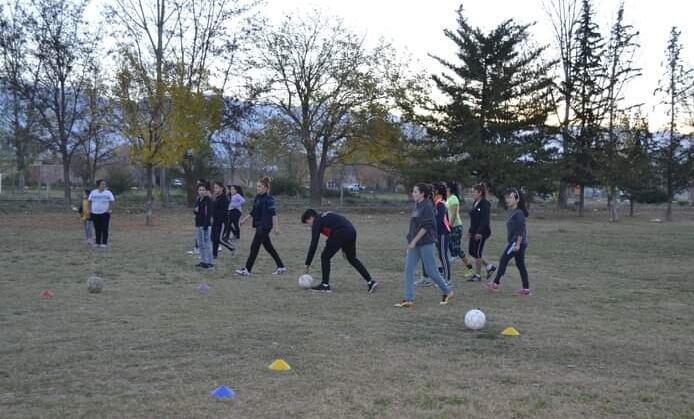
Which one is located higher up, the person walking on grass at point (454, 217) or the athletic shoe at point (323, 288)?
the person walking on grass at point (454, 217)

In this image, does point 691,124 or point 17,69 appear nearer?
point 17,69

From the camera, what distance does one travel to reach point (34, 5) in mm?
32062

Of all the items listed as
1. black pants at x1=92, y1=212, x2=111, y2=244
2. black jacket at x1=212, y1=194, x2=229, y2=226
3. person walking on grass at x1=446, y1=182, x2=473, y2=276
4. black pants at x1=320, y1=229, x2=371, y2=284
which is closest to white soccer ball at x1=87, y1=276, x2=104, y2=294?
black pants at x1=320, y1=229, x2=371, y2=284

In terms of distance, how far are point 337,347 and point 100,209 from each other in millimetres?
11815

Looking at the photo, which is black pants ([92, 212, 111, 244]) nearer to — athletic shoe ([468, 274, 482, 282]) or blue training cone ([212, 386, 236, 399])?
athletic shoe ([468, 274, 482, 282])

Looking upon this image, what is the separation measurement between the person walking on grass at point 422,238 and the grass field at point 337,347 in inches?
18.5

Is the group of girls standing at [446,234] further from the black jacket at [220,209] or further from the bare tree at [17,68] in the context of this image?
the bare tree at [17,68]

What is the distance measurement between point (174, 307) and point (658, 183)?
36130 millimetres

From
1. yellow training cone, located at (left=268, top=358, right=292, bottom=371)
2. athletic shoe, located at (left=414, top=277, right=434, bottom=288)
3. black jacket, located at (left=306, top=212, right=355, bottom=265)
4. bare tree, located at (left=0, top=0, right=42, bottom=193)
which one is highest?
bare tree, located at (left=0, top=0, right=42, bottom=193)

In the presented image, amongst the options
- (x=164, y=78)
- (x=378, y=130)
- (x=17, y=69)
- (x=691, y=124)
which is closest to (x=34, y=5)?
(x=17, y=69)

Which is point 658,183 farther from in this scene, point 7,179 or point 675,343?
point 7,179

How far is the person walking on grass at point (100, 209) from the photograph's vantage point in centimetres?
1669

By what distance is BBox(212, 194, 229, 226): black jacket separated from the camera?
1395cm

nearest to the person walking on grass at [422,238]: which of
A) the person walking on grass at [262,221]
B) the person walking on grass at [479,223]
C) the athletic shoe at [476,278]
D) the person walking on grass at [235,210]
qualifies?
the person walking on grass at [479,223]
